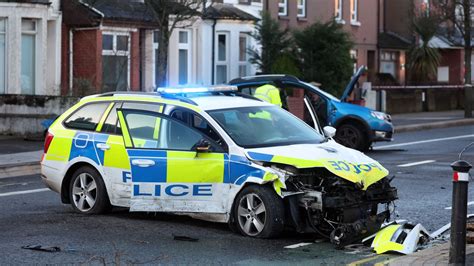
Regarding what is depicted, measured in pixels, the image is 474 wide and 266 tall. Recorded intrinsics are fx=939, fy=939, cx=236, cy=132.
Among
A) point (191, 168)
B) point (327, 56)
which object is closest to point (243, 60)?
point (327, 56)

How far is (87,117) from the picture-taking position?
38.3ft

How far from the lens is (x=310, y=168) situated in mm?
9664

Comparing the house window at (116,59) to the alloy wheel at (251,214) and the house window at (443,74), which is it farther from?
the house window at (443,74)

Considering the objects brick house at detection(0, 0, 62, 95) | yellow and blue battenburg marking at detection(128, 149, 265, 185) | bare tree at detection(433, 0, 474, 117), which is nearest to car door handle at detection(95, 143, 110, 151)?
yellow and blue battenburg marking at detection(128, 149, 265, 185)

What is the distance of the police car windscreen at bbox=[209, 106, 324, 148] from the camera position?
1039cm

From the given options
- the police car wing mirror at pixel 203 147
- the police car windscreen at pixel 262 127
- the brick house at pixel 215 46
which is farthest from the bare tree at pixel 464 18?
the police car wing mirror at pixel 203 147

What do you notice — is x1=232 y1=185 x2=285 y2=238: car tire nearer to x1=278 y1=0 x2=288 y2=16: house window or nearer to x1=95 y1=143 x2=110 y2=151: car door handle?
x1=95 y1=143 x2=110 y2=151: car door handle

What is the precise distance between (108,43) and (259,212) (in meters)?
20.0

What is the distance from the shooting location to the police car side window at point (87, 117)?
11.5m

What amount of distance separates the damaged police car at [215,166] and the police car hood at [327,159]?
1 centimetres

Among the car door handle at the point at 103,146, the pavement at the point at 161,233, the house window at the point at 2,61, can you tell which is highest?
the house window at the point at 2,61

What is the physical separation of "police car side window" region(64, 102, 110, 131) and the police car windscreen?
5.42ft

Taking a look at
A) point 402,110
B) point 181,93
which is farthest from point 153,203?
point 402,110

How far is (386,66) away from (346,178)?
126ft
